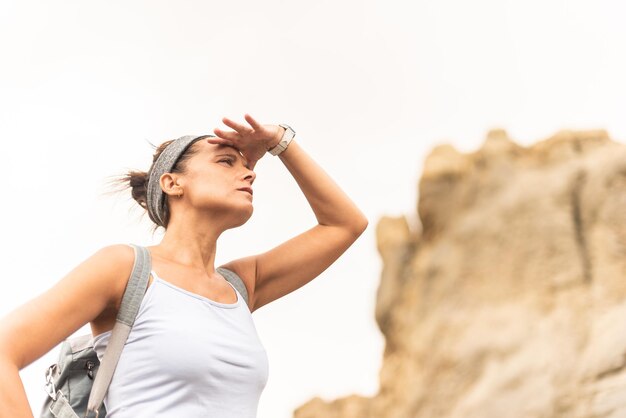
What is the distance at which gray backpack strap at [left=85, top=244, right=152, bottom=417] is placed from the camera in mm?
1318

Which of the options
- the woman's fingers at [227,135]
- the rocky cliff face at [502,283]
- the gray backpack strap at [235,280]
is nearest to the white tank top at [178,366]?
the gray backpack strap at [235,280]

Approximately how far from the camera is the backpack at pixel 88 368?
132 centimetres

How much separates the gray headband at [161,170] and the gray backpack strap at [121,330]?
28cm

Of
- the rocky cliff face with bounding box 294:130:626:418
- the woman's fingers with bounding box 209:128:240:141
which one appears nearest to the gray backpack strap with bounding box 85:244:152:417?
the woman's fingers with bounding box 209:128:240:141

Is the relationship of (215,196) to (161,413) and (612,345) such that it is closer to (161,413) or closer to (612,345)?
(161,413)

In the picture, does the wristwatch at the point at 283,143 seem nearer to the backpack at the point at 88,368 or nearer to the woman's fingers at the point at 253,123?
the woman's fingers at the point at 253,123

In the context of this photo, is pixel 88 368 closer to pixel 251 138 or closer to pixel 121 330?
pixel 121 330

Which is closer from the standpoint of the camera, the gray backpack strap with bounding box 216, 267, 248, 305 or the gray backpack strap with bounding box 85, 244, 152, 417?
the gray backpack strap with bounding box 85, 244, 152, 417

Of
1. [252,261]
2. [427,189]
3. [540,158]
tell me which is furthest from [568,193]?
[252,261]

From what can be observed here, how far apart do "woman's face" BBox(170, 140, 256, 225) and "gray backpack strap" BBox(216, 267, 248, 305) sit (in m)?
0.10

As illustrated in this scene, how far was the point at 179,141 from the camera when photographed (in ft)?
5.65

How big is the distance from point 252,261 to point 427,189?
295cm

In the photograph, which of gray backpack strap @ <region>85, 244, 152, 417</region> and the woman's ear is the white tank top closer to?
gray backpack strap @ <region>85, 244, 152, 417</region>

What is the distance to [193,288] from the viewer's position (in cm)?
150
